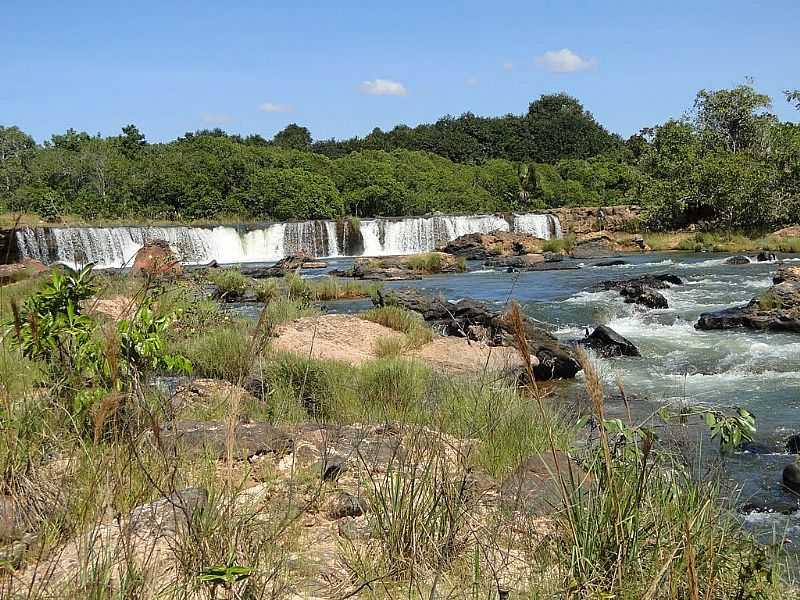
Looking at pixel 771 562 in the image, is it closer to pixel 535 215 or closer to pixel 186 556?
pixel 186 556

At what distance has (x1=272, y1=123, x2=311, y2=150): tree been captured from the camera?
68438mm

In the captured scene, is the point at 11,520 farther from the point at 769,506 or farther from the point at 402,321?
the point at 402,321

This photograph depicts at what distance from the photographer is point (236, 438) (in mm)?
4414

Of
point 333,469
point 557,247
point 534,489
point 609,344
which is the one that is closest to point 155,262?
point 333,469

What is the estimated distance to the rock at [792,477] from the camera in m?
5.93

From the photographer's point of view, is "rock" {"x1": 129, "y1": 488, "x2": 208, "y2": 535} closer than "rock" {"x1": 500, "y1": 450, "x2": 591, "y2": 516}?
Yes

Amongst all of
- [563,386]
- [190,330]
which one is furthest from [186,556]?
[563,386]

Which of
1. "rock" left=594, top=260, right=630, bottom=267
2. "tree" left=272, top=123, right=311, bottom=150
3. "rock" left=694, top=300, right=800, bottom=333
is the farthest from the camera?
"tree" left=272, top=123, right=311, bottom=150

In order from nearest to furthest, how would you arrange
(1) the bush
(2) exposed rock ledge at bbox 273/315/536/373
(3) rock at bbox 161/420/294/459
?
1. (3) rock at bbox 161/420/294/459
2. (2) exposed rock ledge at bbox 273/315/536/373
3. (1) the bush

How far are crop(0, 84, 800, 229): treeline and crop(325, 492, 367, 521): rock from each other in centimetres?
3526

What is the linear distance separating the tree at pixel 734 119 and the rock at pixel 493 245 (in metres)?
17.7

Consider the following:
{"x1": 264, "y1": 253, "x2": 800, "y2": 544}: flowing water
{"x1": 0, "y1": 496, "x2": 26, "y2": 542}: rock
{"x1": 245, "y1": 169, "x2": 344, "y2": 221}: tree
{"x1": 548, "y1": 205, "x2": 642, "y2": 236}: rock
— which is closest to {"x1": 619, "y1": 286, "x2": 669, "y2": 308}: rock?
{"x1": 264, "y1": 253, "x2": 800, "y2": 544}: flowing water

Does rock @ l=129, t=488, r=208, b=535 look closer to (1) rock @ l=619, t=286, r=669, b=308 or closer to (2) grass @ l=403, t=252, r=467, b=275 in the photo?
(1) rock @ l=619, t=286, r=669, b=308

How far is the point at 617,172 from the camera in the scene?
58625mm
